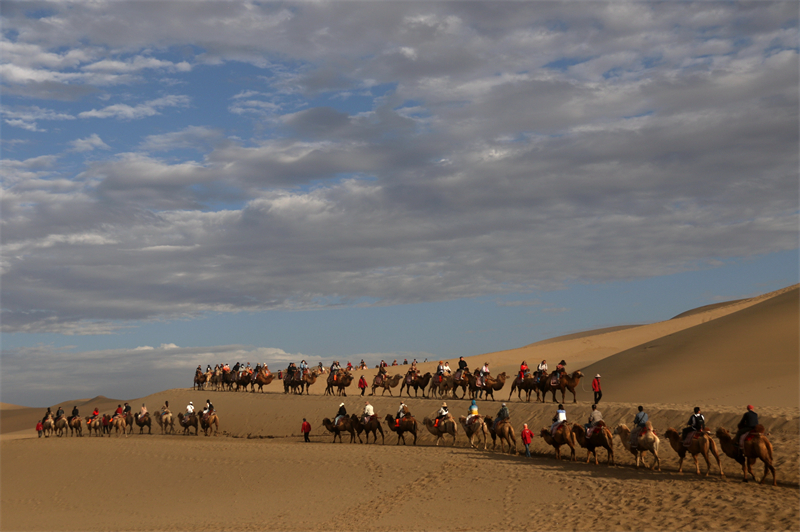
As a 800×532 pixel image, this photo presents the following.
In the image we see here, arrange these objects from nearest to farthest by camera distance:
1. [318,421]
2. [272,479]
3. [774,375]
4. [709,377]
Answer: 1. [272,479]
2. [774,375]
3. [709,377]
4. [318,421]

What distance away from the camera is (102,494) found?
26.3 m

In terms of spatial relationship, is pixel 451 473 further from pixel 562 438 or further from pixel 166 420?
pixel 166 420

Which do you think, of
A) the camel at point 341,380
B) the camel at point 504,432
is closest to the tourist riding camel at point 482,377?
the camel at point 504,432

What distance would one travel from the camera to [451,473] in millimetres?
22875

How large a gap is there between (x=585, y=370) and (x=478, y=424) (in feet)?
68.3

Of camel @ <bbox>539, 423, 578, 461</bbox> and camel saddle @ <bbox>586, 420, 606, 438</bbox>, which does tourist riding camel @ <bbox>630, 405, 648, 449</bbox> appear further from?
camel @ <bbox>539, 423, 578, 461</bbox>

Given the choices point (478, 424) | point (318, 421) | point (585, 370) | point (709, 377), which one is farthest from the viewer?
point (585, 370)

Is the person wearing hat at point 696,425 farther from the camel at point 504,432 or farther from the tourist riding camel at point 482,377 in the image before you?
the tourist riding camel at point 482,377

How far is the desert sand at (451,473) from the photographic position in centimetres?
1755

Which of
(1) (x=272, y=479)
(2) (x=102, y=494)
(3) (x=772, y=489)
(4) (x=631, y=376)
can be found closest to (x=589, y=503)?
(3) (x=772, y=489)

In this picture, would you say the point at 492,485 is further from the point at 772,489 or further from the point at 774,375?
the point at 774,375

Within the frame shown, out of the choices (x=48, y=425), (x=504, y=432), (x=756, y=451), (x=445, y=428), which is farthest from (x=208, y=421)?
(x=756, y=451)

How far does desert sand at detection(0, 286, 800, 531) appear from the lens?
17.5 meters

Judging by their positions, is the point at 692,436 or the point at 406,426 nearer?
the point at 692,436
